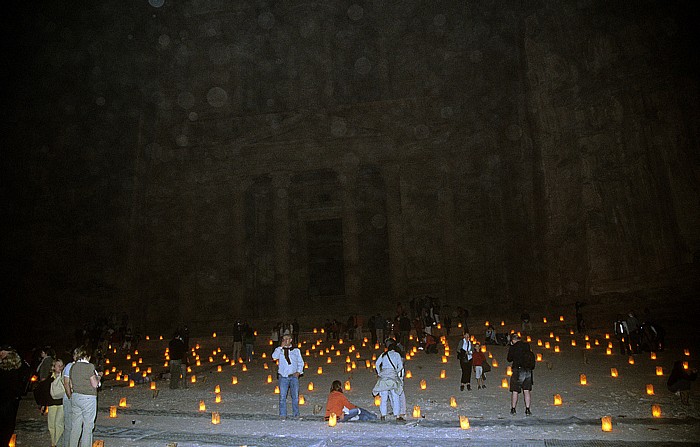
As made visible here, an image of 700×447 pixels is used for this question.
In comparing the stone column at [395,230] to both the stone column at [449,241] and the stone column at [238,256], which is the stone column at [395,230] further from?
the stone column at [238,256]

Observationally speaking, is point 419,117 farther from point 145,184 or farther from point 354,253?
point 145,184

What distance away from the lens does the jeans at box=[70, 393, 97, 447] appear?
7.07 metres

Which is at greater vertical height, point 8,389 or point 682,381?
point 8,389

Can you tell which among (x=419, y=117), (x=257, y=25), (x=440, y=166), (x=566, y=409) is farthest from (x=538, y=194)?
(x=257, y=25)

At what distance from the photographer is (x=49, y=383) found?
779 cm

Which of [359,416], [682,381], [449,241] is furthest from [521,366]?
[449,241]

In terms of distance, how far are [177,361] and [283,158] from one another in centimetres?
2096

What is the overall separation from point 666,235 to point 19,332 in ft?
104

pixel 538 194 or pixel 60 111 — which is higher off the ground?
pixel 60 111

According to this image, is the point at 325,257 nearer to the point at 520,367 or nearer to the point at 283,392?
the point at 283,392

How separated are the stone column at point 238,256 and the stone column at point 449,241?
11.9m

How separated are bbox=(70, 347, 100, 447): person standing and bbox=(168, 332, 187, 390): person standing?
6357 mm

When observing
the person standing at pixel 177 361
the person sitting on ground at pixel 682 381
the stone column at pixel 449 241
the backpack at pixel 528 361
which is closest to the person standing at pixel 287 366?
the backpack at pixel 528 361

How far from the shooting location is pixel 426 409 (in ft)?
35.0
